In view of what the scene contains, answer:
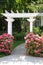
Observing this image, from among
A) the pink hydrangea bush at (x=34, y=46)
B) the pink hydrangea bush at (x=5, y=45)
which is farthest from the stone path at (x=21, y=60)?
the pink hydrangea bush at (x=5, y=45)

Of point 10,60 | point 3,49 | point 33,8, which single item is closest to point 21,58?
point 10,60

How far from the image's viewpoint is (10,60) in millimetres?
12797

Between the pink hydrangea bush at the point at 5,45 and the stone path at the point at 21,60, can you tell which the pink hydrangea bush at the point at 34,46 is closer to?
the stone path at the point at 21,60

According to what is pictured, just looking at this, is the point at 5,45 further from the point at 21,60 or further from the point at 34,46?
the point at 21,60

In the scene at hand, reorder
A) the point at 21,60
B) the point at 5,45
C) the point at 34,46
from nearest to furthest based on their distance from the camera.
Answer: the point at 21,60, the point at 34,46, the point at 5,45

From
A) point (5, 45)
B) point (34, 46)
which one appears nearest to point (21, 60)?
point (34, 46)

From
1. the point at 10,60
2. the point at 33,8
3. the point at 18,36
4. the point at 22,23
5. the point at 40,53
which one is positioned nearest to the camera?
the point at 10,60

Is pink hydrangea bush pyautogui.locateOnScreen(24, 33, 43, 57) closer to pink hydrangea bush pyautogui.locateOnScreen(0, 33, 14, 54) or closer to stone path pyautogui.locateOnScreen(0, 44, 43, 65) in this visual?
stone path pyautogui.locateOnScreen(0, 44, 43, 65)

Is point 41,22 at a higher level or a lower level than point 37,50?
lower

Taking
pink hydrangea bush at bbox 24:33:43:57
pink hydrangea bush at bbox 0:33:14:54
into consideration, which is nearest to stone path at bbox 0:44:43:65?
pink hydrangea bush at bbox 24:33:43:57

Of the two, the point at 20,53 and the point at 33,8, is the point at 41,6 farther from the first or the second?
the point at 20,53

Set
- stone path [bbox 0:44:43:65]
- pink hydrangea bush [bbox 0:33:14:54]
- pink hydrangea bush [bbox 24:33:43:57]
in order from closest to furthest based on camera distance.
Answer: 1. stone path [bbox 0:44:43:65]
2. pink hydrangea bush [bbox 24:33:43:57]
3. pink hydrangea bush [bbox 0:33:14:54]

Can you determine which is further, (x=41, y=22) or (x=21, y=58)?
(x=41, y=22)

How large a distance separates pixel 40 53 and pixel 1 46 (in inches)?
94.9
